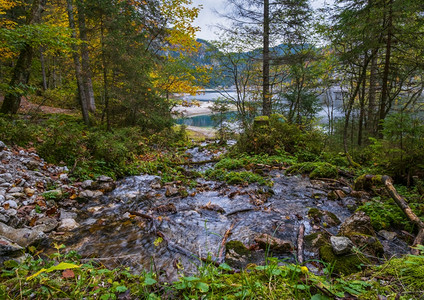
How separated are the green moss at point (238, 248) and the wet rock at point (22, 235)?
2.51 metres

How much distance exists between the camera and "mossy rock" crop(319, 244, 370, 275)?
201 cm

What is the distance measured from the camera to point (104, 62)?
26.6 feet

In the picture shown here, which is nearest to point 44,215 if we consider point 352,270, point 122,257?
point 122,257

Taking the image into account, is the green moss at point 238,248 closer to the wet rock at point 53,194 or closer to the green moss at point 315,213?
the green moss at point 315,213

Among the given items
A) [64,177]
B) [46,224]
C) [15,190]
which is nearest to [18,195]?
[15,190]

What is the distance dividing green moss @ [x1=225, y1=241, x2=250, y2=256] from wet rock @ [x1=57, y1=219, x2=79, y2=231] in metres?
2.54

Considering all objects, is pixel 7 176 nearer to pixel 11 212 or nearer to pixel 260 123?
pixel 11 212

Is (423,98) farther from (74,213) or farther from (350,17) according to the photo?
(74,213)

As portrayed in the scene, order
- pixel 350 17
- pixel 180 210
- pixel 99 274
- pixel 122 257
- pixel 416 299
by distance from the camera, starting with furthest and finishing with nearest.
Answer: pixel 350 17 → pixel 180 210 → pixel 122 257 → pixel 99 274 → pixel 416 299

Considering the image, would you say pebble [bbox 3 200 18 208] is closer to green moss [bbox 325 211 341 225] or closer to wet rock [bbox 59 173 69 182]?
wet rock [bbox 59 173 69 182]

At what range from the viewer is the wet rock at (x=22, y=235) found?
2537mm

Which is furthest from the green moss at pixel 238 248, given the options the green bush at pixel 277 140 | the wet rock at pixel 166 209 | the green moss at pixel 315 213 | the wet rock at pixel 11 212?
the green bush at pixel 277 140

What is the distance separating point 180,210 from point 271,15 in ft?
34.6

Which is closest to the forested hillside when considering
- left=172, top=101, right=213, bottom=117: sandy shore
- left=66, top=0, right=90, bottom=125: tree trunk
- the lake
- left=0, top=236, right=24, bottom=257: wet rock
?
left=0, top=236, right=24, bottom=257: wet rock
